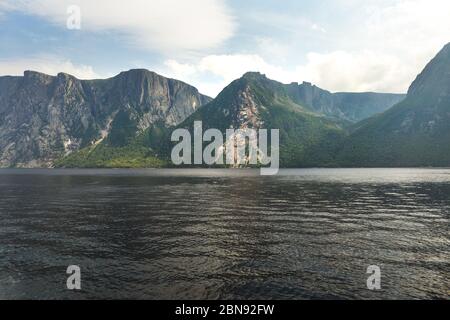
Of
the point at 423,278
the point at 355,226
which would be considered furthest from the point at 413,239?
the point at 423,278

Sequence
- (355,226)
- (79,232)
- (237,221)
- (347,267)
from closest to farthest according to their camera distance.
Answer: (347,267) < (79,232) < (355,226) < (237,221)

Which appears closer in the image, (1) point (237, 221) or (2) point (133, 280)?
(2) point (133, 280)

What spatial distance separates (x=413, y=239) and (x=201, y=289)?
1241 inches

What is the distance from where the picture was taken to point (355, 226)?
5194 centimetres

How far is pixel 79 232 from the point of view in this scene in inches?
1903

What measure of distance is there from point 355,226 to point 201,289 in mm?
33824

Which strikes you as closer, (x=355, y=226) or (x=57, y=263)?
(x=57, y=263)

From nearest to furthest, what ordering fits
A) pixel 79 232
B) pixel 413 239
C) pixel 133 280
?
pixel 133 280 < pixel 413 239 < pixel 79 232
